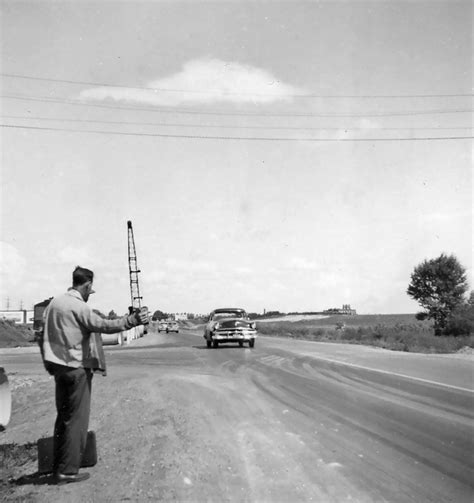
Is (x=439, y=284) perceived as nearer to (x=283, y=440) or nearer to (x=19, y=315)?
(x=283, y=440)

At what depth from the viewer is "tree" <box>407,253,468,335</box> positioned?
62.4m

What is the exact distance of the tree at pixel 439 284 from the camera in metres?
62.4

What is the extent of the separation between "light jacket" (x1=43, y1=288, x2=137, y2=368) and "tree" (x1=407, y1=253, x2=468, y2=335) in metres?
60.3

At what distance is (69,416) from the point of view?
5441 millimetres

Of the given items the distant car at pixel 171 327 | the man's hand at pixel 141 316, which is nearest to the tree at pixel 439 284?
the distant car at pixel 171 327

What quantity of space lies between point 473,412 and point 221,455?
4657 millimetres

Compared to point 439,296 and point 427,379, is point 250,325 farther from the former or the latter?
point 439,296

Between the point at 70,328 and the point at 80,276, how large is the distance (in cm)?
54

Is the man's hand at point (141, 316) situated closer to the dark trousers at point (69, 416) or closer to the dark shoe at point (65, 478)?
the dark trousers at point (69, 416)

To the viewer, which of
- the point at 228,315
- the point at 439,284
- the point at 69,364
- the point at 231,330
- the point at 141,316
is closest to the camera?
the point at 69,364

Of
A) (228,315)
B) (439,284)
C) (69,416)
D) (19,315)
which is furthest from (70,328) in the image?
(19,315)

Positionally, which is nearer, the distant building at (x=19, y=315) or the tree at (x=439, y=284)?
the tree at (x=439, y=284)

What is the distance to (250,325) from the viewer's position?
93.8 feet

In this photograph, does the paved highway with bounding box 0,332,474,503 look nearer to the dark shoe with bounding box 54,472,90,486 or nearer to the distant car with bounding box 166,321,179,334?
the dark shoe with bounding box 54,472,90,486
